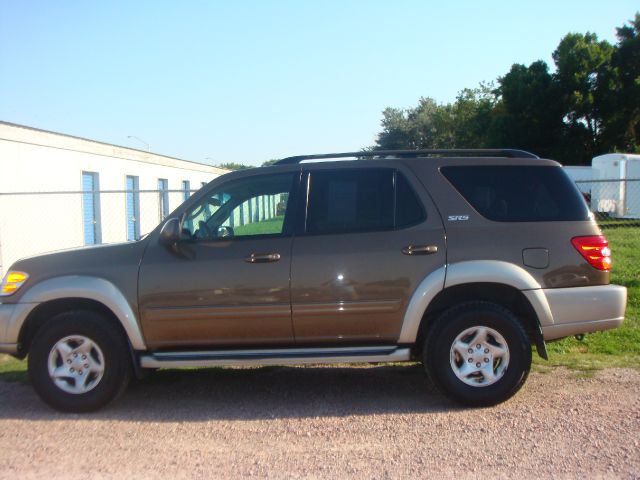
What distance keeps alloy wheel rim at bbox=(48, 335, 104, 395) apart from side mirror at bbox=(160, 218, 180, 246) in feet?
3.38

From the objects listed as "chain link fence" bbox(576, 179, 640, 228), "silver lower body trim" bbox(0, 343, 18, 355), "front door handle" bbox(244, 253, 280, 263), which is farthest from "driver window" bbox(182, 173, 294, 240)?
"chain link fence" bbox(576, 179, 640, 228)

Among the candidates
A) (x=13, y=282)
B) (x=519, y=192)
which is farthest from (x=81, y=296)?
(x=519, y=192)

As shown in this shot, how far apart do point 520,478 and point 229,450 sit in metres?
1.93

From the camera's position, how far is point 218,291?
205 inches

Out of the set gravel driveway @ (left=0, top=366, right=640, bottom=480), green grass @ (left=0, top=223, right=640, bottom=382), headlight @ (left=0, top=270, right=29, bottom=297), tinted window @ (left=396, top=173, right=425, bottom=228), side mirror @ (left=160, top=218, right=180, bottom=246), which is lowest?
gravel driveway @ (left=0, top=366, right=640, bottom=480)

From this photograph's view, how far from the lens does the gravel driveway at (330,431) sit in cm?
413

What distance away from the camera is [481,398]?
514cm

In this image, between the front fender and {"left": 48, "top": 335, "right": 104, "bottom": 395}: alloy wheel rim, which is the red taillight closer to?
the front fender

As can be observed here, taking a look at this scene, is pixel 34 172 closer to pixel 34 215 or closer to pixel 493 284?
pixel 34 215

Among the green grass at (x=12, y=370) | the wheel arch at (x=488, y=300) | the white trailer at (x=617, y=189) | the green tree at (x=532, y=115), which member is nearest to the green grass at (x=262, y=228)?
the wheel arch at (x=488, y=300)

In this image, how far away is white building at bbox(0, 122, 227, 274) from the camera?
15.3 meters

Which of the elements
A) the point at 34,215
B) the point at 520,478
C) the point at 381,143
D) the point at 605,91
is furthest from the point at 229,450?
the point at 381,143

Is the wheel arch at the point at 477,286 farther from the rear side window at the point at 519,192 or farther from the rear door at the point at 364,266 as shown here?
the rear side window at the point at 519,192

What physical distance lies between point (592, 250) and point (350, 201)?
200 centimetres
